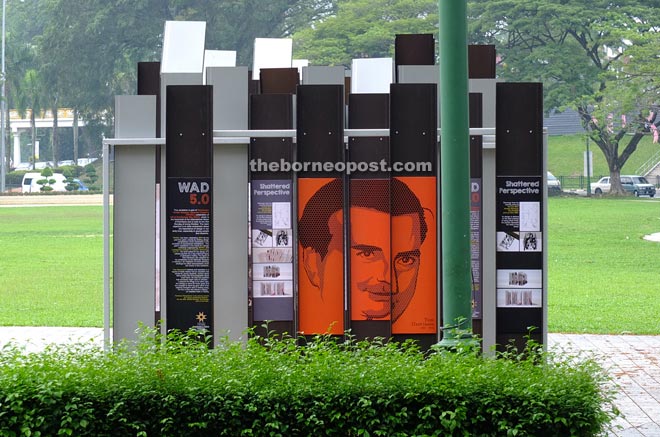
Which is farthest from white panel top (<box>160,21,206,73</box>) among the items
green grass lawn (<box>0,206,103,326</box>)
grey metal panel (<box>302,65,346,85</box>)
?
green grass lawn (<box>0,206,103,326</box>)

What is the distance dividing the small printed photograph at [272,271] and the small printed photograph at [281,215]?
0.30 meters

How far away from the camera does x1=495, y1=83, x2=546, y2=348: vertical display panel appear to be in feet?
27.7

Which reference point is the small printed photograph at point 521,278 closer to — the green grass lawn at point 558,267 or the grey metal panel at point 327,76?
the grey metal panel at point 327,76

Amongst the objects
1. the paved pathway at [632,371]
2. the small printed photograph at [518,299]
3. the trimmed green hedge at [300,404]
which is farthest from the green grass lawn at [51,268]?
the trimmed green hedge at [300,404]

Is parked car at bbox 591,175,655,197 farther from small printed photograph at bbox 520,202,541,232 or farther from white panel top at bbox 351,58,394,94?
small printed photograph at bbox 520,202,541,232

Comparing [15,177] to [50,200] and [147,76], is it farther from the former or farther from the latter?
[147,76]

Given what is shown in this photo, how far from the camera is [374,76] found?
9.79m

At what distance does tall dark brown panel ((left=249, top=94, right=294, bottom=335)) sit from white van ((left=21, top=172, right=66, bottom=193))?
6361 cm

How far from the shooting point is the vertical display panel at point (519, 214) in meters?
8.43

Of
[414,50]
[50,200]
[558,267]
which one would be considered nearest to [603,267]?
[558,267]

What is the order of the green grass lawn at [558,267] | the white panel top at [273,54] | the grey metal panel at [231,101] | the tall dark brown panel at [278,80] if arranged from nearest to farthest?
1. the grey metal panel at [231,101]
2. the tall dark brown panel at [278,80]
3. the white panel top at [273,54]
4. the green grass lawn at [558,267]

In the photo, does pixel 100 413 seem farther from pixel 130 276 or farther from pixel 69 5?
pixel 69 5

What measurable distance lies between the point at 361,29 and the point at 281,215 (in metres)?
56.8

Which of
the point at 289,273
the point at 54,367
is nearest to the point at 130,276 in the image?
the point at 289,273
